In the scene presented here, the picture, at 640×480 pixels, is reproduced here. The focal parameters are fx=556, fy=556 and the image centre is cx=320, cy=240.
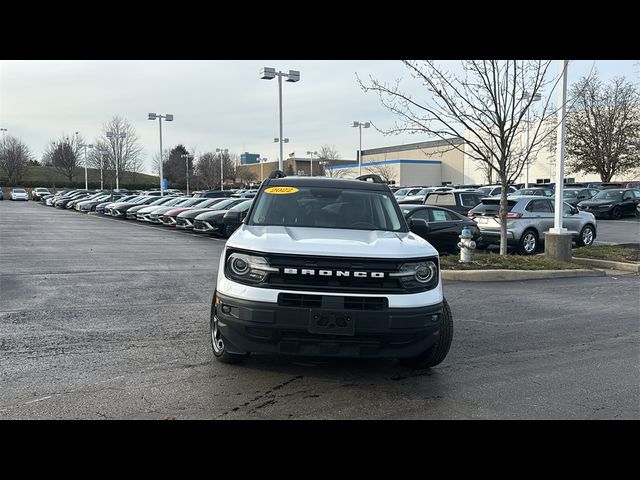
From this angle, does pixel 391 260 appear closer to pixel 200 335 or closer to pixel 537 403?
pixel 537 403

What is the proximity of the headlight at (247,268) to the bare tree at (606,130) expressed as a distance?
48.1m

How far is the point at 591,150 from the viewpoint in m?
49.8

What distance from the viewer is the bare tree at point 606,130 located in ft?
156

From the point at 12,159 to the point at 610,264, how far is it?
89.3 m

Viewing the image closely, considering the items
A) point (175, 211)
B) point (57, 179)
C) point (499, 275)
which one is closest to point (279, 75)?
point (175, 211)

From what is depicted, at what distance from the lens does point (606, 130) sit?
4856 centimetres

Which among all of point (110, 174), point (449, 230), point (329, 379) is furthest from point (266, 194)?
point (110, 174)

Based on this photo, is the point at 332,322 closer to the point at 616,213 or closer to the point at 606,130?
the point at 616,213

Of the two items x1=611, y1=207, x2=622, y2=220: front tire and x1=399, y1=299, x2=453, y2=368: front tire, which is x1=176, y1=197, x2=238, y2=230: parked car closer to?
x1=399, y1=299, x2=453, y2=368: front tire

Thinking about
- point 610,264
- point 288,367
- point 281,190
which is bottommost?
point 288,367

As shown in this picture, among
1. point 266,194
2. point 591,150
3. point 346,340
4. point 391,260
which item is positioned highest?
point 591,150

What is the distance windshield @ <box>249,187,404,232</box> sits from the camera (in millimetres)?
5773

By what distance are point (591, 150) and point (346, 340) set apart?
2052 inches

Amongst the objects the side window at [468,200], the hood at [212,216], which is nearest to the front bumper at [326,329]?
the side window at [468,200]
